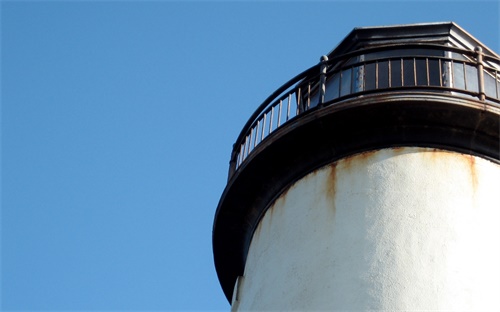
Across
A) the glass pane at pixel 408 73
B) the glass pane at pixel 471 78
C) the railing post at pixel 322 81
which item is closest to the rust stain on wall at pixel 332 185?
the railing post at pixel 322 81

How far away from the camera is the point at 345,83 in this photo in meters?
15.7

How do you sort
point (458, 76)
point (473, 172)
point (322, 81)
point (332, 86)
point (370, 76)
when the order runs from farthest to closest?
point (332, 86)
point (370, 76)
point (458, 76)
point (322, 81)
point (473, 172)

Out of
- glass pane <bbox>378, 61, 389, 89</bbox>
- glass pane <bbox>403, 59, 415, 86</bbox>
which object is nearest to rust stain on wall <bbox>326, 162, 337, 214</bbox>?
glass pane <bbox>378, 61, 389, 89</bbox>

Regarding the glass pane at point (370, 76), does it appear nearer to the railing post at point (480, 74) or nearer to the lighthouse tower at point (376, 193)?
the lighthouse tower at point (376, 193)

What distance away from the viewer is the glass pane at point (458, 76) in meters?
14.8

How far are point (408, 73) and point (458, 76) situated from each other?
0.78 meters

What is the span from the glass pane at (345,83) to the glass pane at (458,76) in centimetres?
154

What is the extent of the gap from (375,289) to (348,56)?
12.7 ft

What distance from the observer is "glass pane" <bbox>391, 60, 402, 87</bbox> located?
15.2 m

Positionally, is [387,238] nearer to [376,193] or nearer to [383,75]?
[376,193]

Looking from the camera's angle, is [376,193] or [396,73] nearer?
[376,193]

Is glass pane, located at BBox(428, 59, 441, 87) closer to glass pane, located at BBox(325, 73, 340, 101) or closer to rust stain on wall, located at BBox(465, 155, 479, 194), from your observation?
glass pane, located at BBox(325, 73, 340, 101)

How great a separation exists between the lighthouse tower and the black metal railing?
0.03m

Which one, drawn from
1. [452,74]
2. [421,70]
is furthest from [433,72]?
[452,74]
